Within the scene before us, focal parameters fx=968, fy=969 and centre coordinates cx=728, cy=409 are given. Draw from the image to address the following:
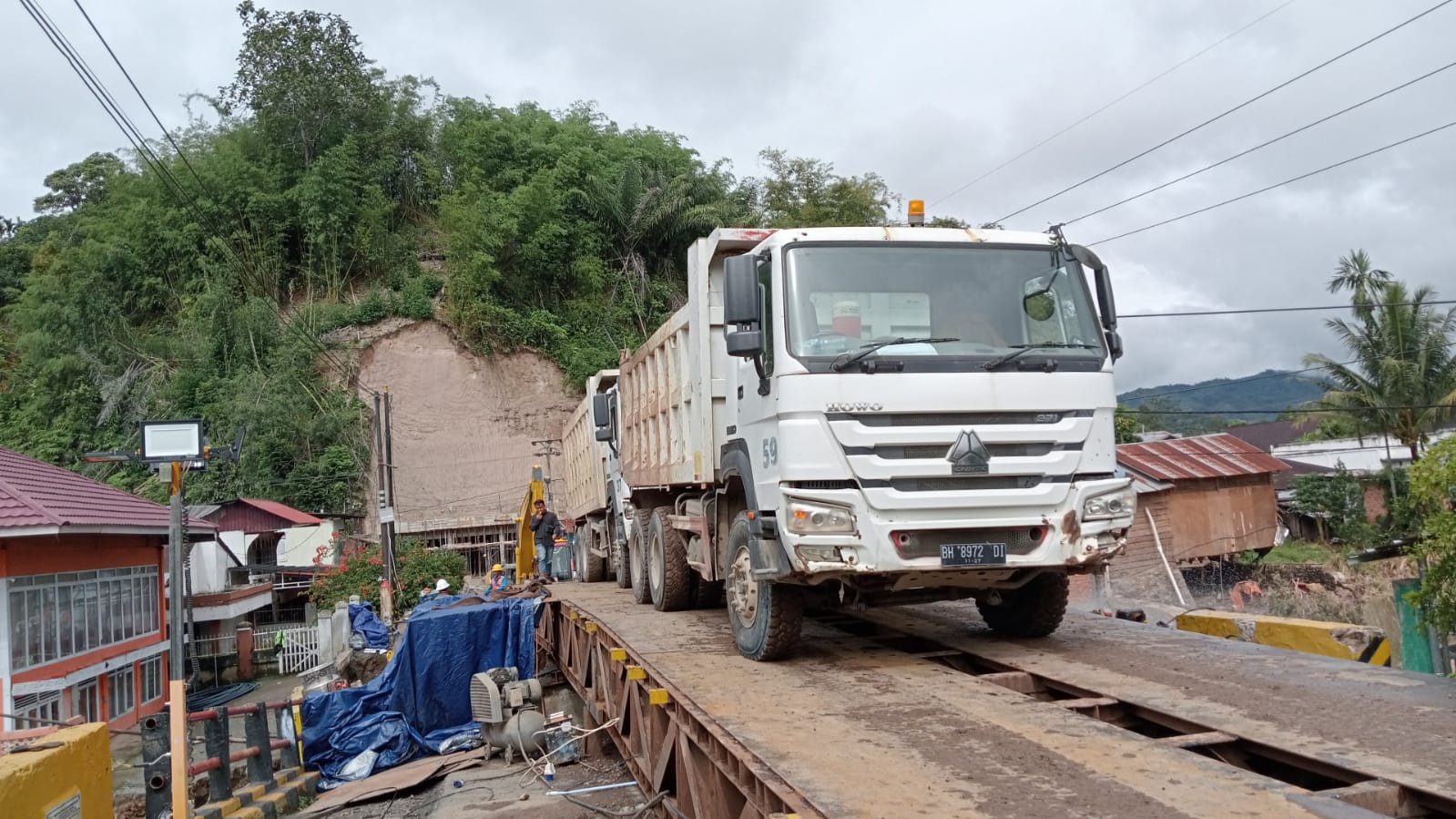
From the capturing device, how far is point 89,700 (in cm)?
1769

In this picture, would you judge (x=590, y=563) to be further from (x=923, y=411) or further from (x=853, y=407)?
(x=923, y=411)

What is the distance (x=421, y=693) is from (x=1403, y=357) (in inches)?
944

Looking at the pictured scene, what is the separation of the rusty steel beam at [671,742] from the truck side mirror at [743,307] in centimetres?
198

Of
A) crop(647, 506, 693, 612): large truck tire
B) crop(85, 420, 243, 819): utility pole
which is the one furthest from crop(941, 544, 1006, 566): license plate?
crop(85, 420, 243, 819): utility pole

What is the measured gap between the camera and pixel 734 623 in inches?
255

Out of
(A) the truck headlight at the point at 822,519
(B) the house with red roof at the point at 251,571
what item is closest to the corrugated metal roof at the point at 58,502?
(B) the house with red roof at the point at 251,571

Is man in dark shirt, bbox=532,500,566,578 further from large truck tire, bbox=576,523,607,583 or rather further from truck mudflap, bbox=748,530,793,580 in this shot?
truck mudflap, bbox=748,530,793,580

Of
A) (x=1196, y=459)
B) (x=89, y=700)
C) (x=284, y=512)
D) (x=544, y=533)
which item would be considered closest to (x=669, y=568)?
(x=544, y=533)

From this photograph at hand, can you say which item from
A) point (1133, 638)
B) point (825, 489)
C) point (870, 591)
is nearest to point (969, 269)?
point (825, 489)

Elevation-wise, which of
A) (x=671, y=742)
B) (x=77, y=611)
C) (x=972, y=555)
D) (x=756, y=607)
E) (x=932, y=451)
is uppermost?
(x=932, y=451)

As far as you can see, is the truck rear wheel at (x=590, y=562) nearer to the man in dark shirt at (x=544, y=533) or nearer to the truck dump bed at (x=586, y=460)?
the truck dump bed at (x=586, y=460)

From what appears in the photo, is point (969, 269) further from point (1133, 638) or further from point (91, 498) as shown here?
point (91, 498)

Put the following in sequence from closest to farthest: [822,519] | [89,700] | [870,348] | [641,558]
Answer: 1. [822,519]
2. [870,348]
3. [641,558]
4. [89,700]

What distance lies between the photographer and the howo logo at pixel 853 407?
17.4ft
